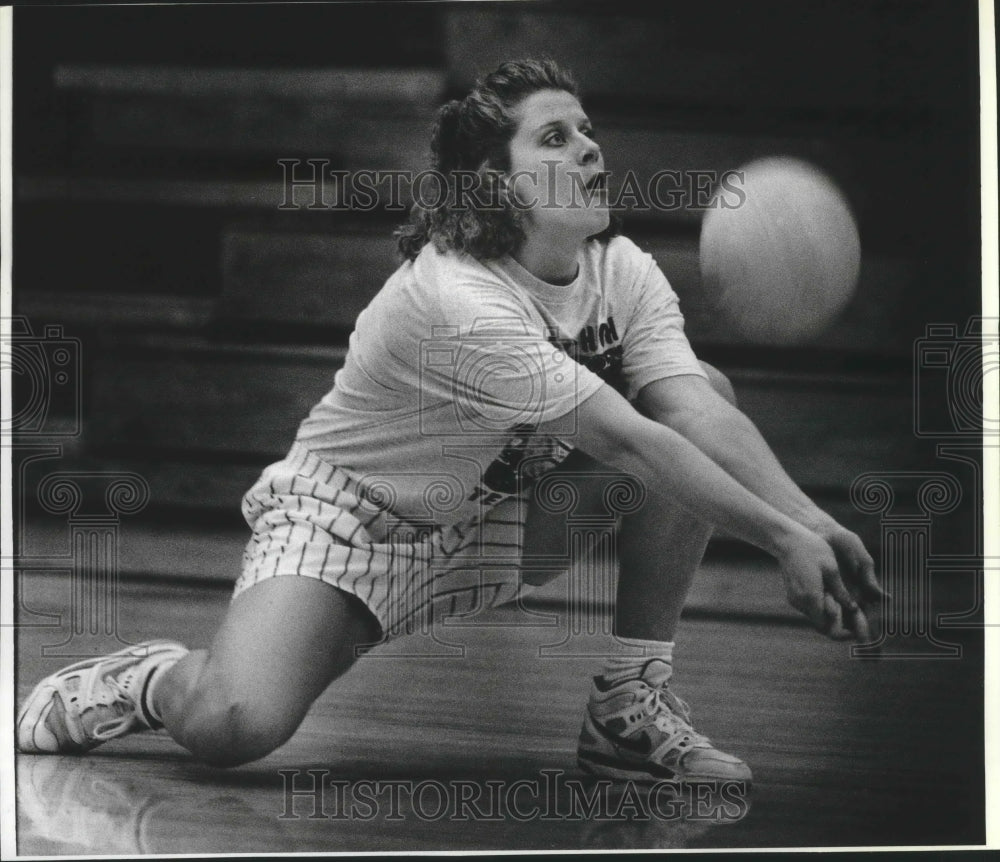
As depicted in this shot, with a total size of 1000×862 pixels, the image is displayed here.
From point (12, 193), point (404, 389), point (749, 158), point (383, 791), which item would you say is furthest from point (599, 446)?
point (12, 193)

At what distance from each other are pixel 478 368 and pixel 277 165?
2.10ft

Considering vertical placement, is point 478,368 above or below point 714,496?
above

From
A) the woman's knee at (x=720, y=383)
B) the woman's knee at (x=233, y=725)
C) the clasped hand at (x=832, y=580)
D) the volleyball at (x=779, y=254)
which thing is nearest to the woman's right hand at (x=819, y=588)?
the clasped hand at (x=832, y=580)

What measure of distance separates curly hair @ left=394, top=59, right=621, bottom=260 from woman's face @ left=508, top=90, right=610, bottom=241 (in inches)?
0.9

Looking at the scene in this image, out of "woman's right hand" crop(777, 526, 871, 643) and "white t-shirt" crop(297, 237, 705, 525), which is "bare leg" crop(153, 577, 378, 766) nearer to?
"white t-shirt" crop(297, 237, 705, 525)

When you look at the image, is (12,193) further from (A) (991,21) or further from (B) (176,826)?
(A) (991,21)

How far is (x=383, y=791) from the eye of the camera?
8.44ft

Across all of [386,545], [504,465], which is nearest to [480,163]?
[504,465]

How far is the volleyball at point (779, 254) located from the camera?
8.52 feet

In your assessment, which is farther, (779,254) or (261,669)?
(779,254)

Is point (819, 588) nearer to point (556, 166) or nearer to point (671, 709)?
point (671, 709)

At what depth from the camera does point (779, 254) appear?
261cm

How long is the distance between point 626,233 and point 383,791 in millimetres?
1350

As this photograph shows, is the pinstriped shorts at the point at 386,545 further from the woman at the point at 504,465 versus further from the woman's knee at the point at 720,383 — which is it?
the woman's knee at the point at 720,383
